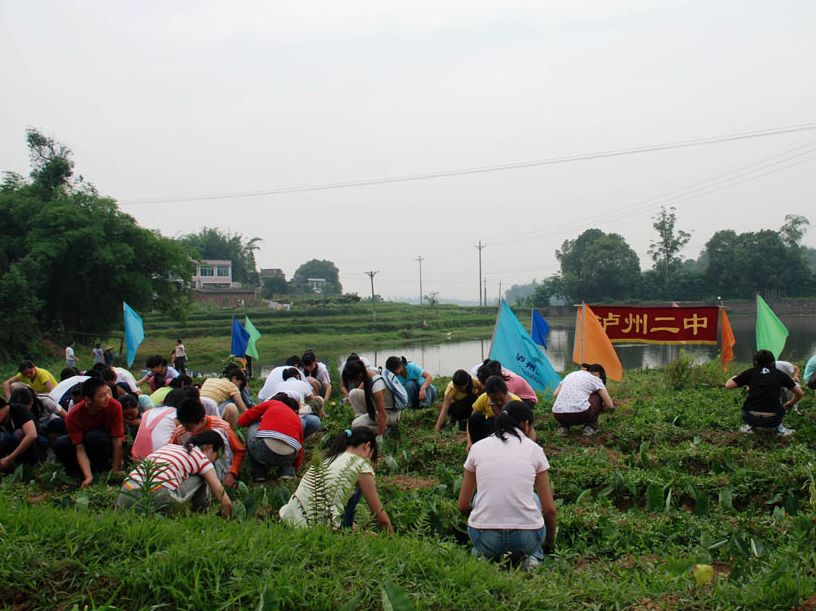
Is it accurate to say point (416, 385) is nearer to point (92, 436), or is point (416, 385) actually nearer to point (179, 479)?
point (92, 436)

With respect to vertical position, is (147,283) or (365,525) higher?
(147,283)

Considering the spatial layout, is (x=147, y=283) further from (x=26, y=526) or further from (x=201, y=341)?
(x=26, y=526)

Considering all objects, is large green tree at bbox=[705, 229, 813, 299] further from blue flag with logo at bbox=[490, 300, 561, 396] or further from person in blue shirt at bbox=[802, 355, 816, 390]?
blue flag with logo at bbox=[490, 300, 561, 396]

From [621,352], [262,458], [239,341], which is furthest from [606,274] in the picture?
[262,458]

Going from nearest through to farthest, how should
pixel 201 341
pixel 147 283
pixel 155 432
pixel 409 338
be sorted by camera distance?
pixel 155 432
pixel 147 283
pixel 201 341
pixel 409 338

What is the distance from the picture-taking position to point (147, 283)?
107 feet

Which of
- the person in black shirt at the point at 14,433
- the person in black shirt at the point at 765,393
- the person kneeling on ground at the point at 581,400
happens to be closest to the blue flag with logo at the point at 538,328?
the person kneeling on ground at the point at 581,400

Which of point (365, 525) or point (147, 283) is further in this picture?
point (147, 283)

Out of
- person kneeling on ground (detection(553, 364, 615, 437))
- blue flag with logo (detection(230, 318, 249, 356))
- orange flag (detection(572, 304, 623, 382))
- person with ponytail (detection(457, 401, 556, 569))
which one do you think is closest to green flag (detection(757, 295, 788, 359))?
orange flag (detection(572, 304, 623, 382))

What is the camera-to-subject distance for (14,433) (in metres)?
6.74

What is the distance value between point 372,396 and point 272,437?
5.74 ft

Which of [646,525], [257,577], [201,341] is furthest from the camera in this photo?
[201,341]

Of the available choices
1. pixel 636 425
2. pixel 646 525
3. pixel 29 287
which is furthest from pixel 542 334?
pixel 29 287

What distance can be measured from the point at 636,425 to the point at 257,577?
21.0ft
